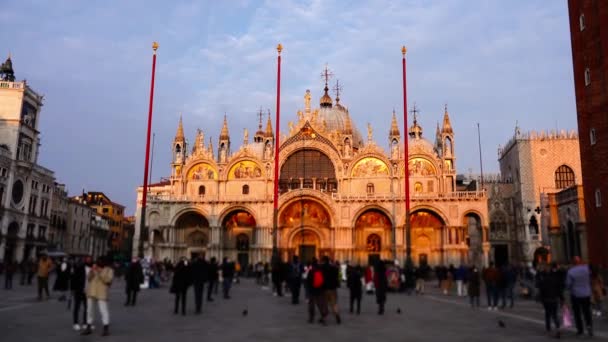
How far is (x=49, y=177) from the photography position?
56.9m

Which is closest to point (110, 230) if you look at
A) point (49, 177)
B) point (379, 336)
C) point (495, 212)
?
point (49, 177)

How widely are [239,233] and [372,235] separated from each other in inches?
549

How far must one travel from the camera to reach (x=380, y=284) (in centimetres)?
1622

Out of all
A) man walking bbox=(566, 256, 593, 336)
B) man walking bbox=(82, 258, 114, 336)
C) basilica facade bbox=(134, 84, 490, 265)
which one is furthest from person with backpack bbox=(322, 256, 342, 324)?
basilica facade bbox=(134, 84, 490, 265)

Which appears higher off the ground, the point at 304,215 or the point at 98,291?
the point at 304,215

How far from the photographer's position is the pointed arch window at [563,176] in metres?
53.4

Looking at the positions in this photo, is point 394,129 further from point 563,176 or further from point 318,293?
point 318,293

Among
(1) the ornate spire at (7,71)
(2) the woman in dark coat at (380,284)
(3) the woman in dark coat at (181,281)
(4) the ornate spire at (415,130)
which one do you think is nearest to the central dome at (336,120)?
(4) the ornate spire at (415,130)

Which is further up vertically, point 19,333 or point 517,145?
point 517,145

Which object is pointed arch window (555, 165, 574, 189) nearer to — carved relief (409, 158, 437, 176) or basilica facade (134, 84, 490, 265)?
basilica facade (134, 84, 490, 265)

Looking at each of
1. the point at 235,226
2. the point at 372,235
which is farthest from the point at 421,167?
the point at 235,226

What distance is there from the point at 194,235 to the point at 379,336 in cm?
4396

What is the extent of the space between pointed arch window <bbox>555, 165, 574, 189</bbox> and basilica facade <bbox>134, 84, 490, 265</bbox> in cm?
1127

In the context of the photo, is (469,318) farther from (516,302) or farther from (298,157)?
(298,157)
